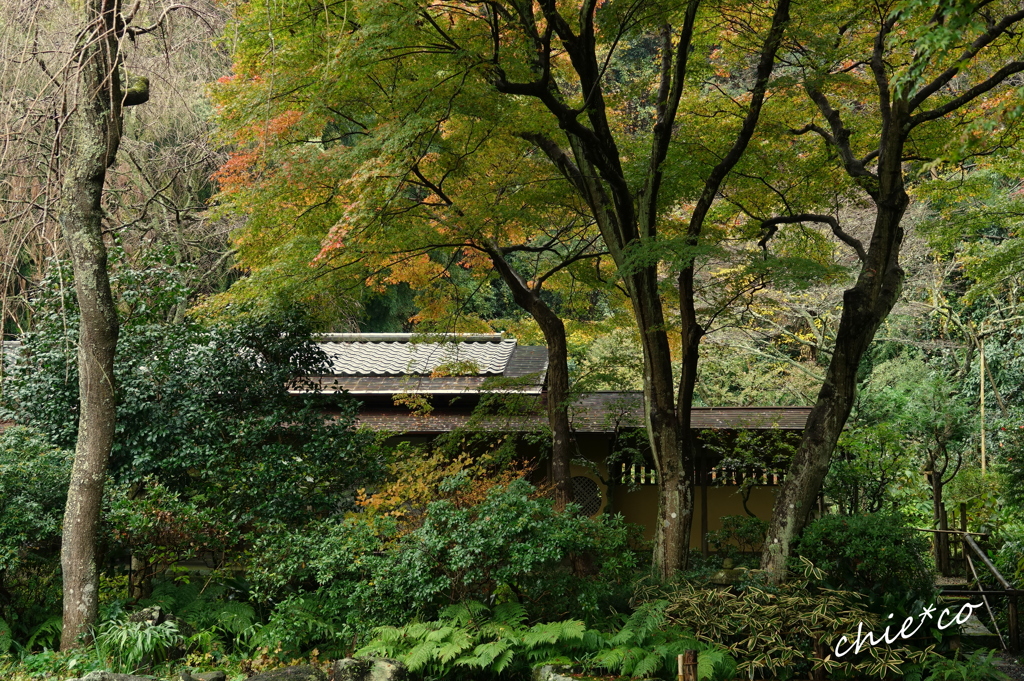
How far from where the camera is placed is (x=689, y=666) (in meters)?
5.77

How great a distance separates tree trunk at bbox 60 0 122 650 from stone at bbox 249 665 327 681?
200cm

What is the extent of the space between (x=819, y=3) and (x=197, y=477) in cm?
865

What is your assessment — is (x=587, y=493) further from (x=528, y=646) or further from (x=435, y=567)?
(x=528, y=646)

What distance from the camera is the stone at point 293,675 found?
22.6ft

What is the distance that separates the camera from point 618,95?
10.7m

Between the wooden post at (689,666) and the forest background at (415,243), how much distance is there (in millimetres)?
2096

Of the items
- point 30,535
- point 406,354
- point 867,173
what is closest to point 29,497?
point 30,535

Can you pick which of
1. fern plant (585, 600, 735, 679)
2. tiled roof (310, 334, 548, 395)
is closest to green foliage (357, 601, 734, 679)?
fern plant (585, 600, 735, 679)

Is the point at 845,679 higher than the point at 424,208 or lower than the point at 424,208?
lower

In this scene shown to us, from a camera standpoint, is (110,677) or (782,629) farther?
(782,629)

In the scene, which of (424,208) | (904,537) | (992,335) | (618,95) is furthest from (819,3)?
(992,335)

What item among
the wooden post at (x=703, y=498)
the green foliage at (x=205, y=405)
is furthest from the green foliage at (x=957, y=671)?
the green foliage at (x=205, y=405)

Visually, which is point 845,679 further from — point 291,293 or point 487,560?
point 291,293

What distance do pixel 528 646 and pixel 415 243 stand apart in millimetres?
4670
